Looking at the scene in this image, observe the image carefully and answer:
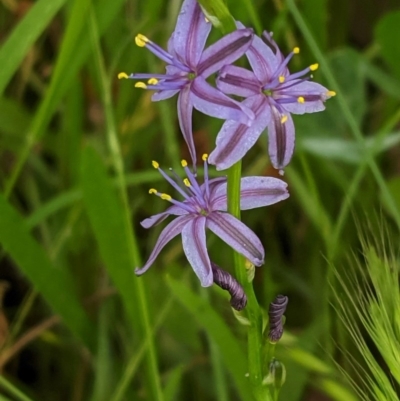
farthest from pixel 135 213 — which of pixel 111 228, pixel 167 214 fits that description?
pixel 167 214

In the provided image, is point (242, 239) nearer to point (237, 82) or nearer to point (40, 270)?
point (237, 82)

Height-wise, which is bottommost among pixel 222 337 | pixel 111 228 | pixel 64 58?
pixel 222 337

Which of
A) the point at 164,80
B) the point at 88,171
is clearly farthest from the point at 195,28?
the point at 88,171

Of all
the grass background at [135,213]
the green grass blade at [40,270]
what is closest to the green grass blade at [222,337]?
the grass background at [135,213]

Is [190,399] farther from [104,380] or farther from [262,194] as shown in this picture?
[262,194]

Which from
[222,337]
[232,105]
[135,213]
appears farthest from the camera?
[135,213]

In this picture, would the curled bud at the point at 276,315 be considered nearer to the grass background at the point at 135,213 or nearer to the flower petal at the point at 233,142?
the flower petal at the point at 233,142

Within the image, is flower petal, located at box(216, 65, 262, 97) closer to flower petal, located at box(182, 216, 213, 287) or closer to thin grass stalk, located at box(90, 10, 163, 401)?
flower petal, located at box(182, 216, 213, 287)

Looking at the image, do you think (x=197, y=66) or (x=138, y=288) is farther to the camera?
(x=138, y=288)
